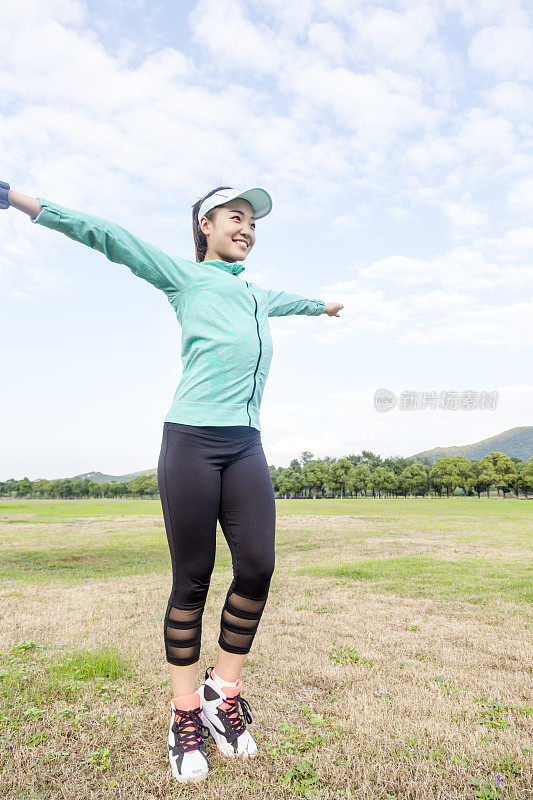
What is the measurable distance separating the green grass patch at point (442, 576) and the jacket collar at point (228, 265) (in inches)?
223

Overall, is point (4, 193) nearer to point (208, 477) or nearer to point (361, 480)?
point (208, 477)

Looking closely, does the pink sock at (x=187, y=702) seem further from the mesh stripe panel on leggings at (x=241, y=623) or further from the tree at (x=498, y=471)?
the tree at (x=498, y=471)

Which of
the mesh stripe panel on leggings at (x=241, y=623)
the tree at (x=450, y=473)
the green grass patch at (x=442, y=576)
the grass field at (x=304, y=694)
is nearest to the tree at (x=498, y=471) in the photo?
the tree at (x=450, y=473)

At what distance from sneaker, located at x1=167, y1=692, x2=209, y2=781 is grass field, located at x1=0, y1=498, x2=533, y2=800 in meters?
0.06

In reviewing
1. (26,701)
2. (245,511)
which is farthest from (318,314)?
(26,701)

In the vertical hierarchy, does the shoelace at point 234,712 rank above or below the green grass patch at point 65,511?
above

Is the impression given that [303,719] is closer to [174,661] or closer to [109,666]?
[174,661]

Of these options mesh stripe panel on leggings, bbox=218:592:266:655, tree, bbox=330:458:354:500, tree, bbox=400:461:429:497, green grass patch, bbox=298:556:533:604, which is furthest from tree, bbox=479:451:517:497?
mesh stripe panel on leggings, bbox=218:592:266:655

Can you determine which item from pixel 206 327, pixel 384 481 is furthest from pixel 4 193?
pixel 384 481

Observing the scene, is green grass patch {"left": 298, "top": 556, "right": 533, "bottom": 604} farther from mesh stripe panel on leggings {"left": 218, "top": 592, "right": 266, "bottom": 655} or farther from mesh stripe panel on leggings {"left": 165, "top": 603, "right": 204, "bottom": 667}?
mesh stripe panel on leggings {"left": 165, "top": 603, "right": 204, "bottom": 667}

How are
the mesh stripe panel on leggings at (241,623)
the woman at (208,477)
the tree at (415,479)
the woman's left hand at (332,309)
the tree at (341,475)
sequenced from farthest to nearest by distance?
the tree at (341,475)
the tree at (415,479)
the woman's left hand at (332,309)
the mesh stripe panel on leggings at (241,623)
the woman at (208,477)

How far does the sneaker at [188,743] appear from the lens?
237cm

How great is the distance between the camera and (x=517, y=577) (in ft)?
26.7

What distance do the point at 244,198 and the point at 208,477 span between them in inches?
70.4
